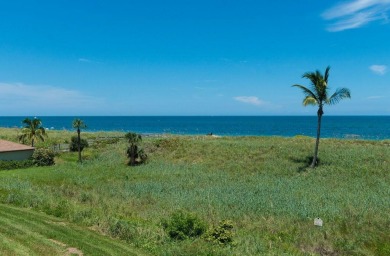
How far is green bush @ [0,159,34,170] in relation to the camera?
41.6 metres

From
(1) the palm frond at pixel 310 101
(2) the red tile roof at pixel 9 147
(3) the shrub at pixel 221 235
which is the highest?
(1) the palm frond at pixel 310 101

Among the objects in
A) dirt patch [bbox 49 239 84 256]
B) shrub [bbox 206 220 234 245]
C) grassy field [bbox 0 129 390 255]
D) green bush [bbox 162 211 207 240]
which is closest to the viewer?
dirt patch [bbox 49 239 84 256]

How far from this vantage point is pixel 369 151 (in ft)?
130

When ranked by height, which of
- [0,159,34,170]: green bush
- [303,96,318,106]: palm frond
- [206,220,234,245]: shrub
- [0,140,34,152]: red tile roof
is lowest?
[0,159,34,170]: green bush

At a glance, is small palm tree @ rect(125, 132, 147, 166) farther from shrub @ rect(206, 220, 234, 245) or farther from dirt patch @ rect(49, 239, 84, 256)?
dirt patch @ rect(49, 239, 84, 256)

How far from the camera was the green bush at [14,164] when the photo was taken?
4159cm

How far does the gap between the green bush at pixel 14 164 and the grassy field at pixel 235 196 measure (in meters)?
5.69

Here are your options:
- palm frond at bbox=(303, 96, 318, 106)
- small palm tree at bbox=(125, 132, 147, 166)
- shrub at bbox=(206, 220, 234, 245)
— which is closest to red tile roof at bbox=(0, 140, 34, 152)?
small palm tree at bbox=(125, 132, 147, 166)

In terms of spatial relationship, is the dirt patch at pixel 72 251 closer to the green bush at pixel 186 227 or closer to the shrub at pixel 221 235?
the green bush at pixel 186 227

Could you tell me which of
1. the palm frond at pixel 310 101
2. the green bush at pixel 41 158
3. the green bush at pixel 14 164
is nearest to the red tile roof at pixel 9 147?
the green bush at pixel 14 164

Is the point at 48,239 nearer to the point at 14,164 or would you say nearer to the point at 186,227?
the point at 186,227

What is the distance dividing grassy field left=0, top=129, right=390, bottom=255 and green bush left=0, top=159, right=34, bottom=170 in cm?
569

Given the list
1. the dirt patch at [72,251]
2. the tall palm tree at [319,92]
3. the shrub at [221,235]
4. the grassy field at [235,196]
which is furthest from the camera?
the tall palm tree at [319,92]

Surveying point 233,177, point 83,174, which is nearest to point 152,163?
point 83,174
